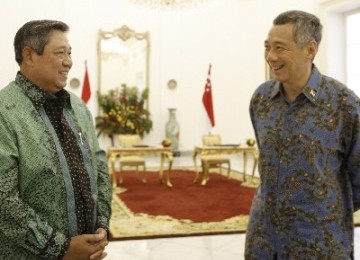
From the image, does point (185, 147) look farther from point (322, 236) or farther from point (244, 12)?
point (322, 236)

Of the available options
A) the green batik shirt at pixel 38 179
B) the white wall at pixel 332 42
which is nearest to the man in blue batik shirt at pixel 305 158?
the green batik shirt at pixel 38 179

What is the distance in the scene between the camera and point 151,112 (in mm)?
12898

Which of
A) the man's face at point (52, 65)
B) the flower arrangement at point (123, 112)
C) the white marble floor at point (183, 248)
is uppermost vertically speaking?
the man's face at point (52, 65)

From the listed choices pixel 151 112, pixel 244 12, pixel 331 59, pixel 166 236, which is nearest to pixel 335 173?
pixel 166 236

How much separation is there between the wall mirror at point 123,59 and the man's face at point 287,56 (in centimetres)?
1093

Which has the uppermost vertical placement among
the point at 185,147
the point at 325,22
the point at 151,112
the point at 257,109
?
the point at 325,22

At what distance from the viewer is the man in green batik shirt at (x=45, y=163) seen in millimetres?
1618

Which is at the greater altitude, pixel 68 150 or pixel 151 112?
pixel 68 150

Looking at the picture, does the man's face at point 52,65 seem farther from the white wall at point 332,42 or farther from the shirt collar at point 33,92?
the white wall at point 332,42

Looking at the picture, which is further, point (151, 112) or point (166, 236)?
point (151, 112)

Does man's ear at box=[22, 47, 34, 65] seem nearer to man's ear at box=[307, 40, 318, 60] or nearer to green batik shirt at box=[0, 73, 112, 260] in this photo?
green batik shirt at box=[0, 73, 112, 260]

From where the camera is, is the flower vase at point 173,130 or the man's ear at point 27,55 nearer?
the man's ear at point 27,55

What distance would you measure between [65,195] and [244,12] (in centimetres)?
1243

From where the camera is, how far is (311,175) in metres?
1.71
